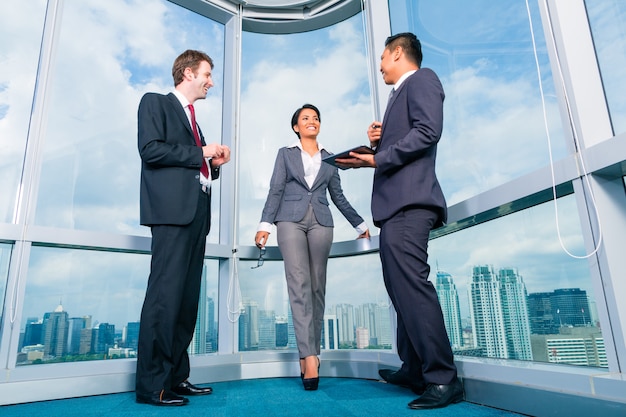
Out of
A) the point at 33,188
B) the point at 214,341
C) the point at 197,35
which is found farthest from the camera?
the point at 197,35

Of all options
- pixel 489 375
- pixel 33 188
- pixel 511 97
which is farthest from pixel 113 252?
pixel 511 97

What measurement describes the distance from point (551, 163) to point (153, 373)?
1589mm

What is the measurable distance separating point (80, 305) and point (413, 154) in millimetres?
1759

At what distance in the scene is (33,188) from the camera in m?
2.06

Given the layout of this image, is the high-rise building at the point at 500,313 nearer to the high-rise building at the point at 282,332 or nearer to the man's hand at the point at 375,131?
the man's hand at the point at 375,131

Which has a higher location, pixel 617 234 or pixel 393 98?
pixel 393 98

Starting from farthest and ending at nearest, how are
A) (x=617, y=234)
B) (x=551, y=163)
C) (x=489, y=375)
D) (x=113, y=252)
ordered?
(x=113, y=252)
(x=489, y=375)
(x=551, y=163)
(x=617, y=234)

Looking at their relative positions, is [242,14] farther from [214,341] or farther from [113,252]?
[214,341]

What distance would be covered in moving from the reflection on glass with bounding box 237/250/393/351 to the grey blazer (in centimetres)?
42

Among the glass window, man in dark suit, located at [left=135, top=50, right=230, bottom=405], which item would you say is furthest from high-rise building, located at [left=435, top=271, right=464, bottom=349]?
the glass window

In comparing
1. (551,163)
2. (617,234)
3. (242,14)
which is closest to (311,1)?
(242,14)

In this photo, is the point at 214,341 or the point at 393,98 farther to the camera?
the point at 214,341

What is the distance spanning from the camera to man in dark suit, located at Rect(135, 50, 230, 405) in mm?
1698

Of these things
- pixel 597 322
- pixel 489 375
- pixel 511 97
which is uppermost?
pixel 511 97
